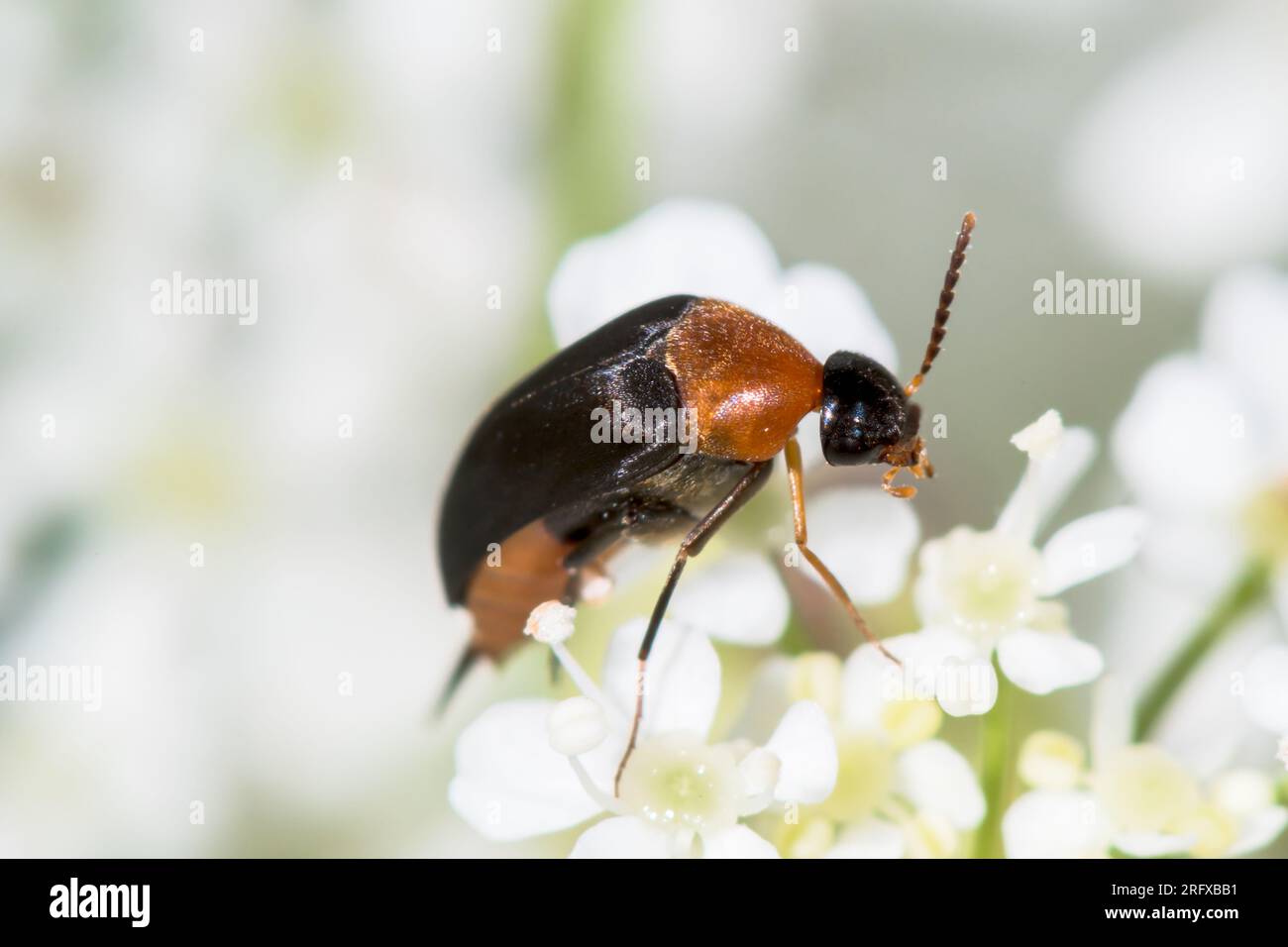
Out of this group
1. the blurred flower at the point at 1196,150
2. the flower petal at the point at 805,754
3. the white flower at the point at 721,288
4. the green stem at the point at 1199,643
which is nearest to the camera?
the flower petal at the point at 805,754

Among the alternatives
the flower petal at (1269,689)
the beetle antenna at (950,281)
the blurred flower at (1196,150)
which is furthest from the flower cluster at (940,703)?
the blurred flower at (1196,150)

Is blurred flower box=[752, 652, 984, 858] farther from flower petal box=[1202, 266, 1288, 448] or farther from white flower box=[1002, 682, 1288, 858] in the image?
flower petal box=[1202, 266, 1288, 448]

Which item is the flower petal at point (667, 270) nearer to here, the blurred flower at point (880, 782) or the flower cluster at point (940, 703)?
the flower cluster at point (940, 703)

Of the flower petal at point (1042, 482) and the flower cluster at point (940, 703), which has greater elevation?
the flower petal at point (1042, 482)

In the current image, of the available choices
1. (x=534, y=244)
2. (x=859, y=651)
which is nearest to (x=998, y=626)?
(x=859, y=651)

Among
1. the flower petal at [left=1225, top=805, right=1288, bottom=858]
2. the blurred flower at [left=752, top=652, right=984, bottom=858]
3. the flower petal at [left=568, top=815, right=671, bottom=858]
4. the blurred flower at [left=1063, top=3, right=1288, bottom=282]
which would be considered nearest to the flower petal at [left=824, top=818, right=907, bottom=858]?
the blurred flower at [left=752, top=652, right=984, bottom=858]

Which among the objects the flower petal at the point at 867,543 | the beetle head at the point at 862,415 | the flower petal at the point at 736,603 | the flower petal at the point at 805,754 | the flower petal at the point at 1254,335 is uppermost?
the flower petal at the point at 1254,335

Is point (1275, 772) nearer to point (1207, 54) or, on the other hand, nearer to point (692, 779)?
point (692, 779)
